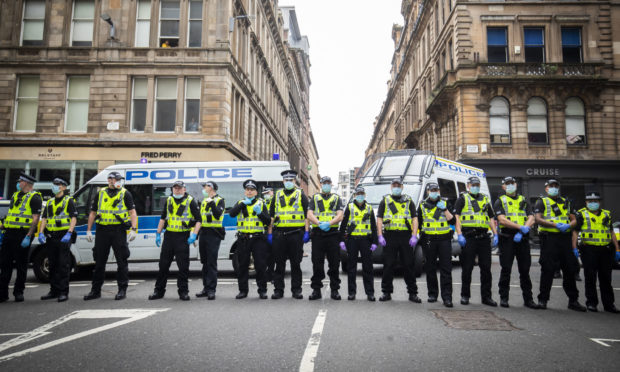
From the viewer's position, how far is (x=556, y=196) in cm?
702

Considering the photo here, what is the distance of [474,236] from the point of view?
7051 mm

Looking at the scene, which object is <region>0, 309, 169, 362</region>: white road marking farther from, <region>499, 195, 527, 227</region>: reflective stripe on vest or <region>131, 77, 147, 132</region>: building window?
<region>131, 77, 147, 132</region>: building window

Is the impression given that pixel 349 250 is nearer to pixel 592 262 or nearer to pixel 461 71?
pixel 592 262

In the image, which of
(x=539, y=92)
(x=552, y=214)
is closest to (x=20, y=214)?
(x=552, y=214)

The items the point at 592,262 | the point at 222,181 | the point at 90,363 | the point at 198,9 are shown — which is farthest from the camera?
the point at 198,9

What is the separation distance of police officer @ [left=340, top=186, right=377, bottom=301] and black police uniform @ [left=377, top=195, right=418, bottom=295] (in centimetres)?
24

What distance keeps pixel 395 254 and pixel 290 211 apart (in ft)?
6.58

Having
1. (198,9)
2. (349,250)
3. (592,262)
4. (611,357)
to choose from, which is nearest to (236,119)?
(198,9)

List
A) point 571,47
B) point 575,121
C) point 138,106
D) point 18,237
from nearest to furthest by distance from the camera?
1. point 18,237
2. point 138,106
3. point 575,121
4. point 571,47

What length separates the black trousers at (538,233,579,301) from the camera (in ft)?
21.6

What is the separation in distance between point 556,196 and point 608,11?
2432 centimetres

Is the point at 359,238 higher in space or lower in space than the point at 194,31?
lower

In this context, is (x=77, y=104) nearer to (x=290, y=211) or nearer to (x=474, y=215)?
(x=290, y=211)

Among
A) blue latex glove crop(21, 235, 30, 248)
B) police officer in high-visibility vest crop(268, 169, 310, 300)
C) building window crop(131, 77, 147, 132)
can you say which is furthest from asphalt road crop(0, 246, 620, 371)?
building window crop(131, 77, 147, 132)
